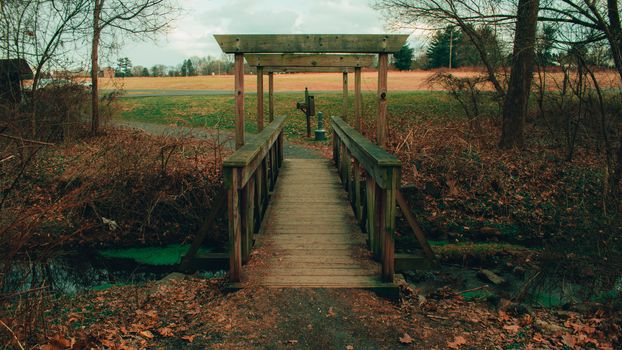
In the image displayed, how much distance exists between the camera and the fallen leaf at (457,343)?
4496mm

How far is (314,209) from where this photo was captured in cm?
848

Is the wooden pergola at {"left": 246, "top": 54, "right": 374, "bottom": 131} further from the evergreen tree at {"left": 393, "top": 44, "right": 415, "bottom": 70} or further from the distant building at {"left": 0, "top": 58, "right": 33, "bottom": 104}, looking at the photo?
the evergreen tree at {"left": 393, "top": 44, "right": 415, "bottom": 70}

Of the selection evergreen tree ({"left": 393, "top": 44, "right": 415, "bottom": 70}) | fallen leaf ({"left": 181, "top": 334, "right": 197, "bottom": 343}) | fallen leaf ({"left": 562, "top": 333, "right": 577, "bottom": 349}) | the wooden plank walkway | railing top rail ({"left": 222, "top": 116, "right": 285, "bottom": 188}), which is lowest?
fallen leaf ({"left": 562, "top": 333, "right": 577, "bottom": 349})

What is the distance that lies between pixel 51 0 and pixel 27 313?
403 inches

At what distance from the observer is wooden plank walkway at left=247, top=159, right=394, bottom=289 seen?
5732 mm

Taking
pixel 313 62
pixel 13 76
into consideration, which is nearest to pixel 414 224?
→ pixel 313 62

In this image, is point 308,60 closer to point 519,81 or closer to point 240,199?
point 519,81

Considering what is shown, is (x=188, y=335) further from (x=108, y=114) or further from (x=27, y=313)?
(x=108, y=114)

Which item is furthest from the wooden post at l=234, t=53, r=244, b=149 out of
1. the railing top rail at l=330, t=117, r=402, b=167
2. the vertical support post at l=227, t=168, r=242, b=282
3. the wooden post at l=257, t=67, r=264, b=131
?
the wooden post at l=257, t=67, r=264, b=131

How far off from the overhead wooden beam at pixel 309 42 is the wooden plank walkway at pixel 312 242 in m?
2.42

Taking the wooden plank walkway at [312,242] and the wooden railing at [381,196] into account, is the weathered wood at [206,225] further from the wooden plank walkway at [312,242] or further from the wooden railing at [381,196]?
the wooden railing at [381,196]

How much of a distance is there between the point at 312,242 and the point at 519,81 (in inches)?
366

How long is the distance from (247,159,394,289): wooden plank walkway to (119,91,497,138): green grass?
9666 millimetres

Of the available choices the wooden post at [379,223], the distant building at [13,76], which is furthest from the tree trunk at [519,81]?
the distant building at [13,76]
